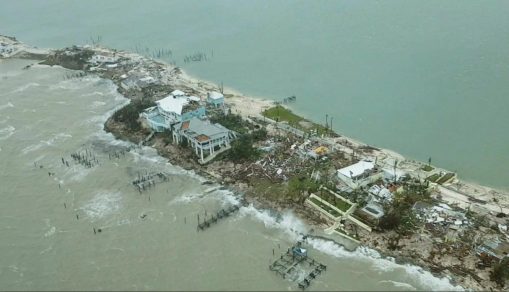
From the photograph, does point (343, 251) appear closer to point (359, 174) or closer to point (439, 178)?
point (359, 174)

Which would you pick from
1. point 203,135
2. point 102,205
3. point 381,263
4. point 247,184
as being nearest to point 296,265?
point 381,263

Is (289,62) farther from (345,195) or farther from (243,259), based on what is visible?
(243,259)

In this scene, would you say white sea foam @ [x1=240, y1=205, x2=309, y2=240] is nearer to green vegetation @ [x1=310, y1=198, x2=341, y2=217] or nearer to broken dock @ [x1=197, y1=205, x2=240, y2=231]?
broken dock @ [x1=197, y1=205, x2=240, y2=231]

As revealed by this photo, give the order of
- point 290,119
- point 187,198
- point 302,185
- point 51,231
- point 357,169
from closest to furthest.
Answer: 1. point 51,231
2. point 302,185
3. point 357,169
4. point 187,198
5. point 290,119

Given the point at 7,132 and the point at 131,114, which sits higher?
the point at 131,114

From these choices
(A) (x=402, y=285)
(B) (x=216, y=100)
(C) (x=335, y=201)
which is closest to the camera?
(A) (x=402, y=285)

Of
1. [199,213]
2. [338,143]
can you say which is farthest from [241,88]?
[199,213]

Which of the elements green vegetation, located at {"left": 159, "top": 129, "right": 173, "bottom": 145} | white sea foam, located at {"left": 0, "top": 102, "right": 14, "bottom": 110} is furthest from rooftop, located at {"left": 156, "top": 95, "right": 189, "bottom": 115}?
white sea foam, located at {"left": 0, "top": 102, "right": 14, "bottom": 110}
